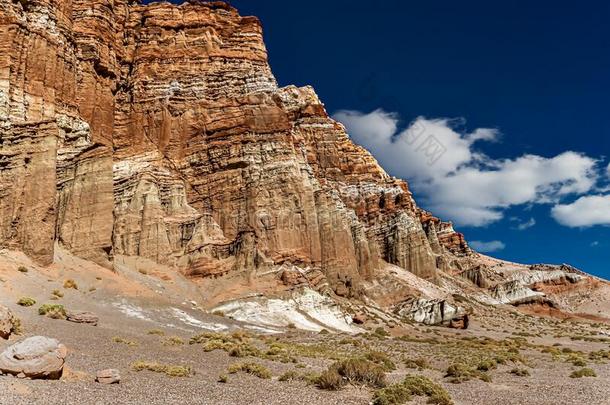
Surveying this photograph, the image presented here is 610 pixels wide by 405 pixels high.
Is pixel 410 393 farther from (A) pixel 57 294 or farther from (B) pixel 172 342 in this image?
(A) pixel 57 294

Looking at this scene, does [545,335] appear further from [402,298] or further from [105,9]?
[105,9]

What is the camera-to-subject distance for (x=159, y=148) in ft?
218

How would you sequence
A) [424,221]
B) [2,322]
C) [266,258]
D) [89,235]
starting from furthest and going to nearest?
[424,221] → [266,258] → [89,235] → [2,322]

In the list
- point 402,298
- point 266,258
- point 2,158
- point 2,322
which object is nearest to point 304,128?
point 402,298

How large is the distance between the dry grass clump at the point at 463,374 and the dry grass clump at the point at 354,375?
5.11m

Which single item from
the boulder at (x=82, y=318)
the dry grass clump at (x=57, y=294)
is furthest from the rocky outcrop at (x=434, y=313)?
the boulder at (x=82, y=318)

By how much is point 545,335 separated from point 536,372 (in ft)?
160

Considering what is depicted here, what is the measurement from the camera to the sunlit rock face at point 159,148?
45.7 m

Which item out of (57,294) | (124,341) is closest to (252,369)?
(124,341)

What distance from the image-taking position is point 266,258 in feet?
179

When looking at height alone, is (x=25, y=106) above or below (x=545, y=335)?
above

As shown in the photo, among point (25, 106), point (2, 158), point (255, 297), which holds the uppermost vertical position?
point (25, 106)

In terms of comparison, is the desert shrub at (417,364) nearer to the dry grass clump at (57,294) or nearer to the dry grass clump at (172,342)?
the dry grass clump at (172,342)

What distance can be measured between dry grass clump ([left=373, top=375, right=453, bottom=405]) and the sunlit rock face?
31.4 metres
